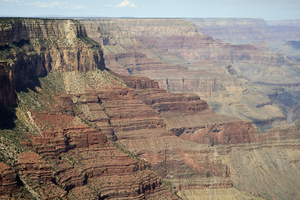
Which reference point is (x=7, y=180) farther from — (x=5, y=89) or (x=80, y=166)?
(x=5, y=89)

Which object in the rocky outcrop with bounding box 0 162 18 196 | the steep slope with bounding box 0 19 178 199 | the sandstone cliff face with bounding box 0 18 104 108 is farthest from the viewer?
the sandstone cliff face with bounding box 0 18 104 108

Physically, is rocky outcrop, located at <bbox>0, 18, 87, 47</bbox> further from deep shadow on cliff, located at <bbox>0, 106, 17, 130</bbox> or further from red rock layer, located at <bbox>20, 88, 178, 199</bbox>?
red rock layer, located at <bbox>20, 88, 178, 199</bbox>

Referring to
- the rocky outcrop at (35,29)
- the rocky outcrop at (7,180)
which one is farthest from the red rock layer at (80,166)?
the rocky outcrop at (35,29)

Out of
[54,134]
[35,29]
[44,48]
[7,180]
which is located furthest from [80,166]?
[35,29]

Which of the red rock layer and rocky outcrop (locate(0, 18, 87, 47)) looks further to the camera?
rocky outcrop (locate(0, 18, 87, 47))

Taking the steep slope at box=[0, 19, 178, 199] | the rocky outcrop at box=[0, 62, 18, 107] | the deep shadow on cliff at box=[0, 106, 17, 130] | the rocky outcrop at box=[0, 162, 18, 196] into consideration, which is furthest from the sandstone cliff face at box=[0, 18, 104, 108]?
the rocky outcrop at box=[0, 162, 18, 196]

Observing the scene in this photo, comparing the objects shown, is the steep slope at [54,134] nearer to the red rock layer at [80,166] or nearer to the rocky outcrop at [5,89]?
the red rock layer at [80,166]

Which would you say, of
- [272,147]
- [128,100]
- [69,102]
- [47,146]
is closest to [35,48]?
[69,102]

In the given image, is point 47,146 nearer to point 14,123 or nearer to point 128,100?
point 14,123
